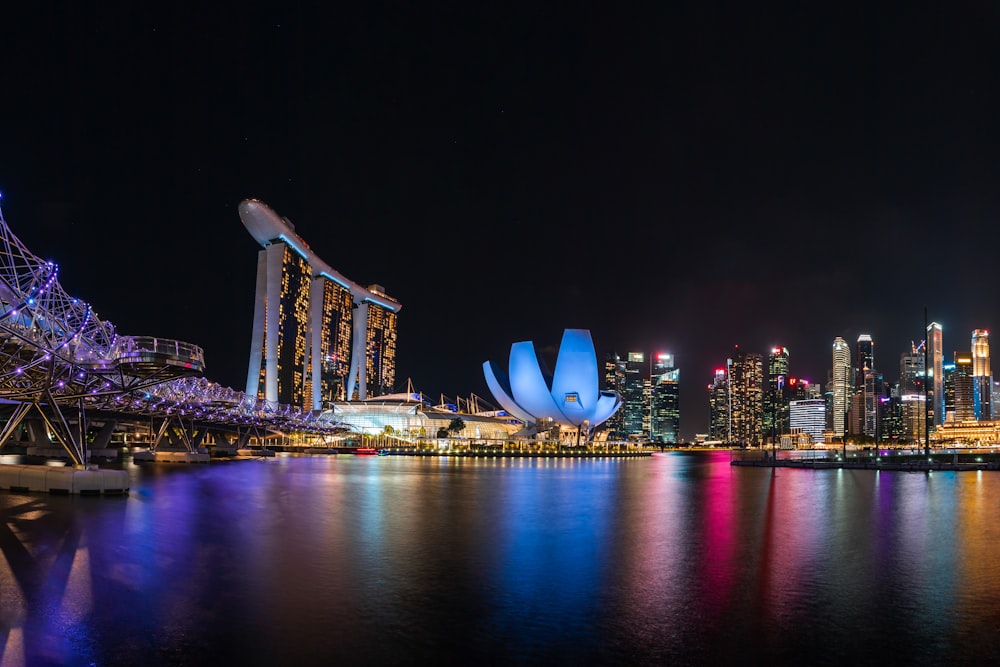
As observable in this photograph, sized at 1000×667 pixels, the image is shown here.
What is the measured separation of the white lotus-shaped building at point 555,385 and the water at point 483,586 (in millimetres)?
66148

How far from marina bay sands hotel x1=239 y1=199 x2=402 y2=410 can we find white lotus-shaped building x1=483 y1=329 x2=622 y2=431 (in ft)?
84.6

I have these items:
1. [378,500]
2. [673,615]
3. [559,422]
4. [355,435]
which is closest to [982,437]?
[559,422]

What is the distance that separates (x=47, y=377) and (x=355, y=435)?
241 feet

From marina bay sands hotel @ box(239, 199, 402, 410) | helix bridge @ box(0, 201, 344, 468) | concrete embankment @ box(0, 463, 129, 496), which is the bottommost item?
concrete embankment @ box(0, 463, 129, 496)

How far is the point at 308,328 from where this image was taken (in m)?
109

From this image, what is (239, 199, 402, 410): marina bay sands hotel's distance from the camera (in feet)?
301

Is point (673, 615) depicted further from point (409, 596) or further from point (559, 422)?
point (559, 422)

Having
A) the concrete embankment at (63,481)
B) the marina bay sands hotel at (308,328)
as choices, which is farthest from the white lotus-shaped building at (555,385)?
the concrete embankment at (63,481)

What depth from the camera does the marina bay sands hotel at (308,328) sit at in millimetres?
91812

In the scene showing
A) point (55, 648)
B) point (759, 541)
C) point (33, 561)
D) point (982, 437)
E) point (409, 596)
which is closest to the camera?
point (55, 648)

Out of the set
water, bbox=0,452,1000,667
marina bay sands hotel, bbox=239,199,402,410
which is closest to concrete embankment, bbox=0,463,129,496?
water, bbox=0,452,1000,667

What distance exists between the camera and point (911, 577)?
9.77 meters

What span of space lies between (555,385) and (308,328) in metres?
40.1

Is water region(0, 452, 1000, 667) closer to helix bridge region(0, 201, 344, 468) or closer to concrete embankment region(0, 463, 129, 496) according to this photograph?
concrete embankment region(0, 463, 129, 496)
